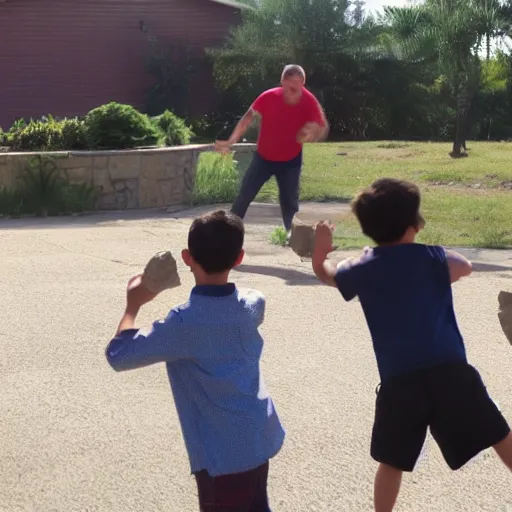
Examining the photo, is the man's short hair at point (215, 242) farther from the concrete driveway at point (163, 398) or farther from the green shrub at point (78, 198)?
the green shrub at point (78, 198)

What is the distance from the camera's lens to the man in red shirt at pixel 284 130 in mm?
8914

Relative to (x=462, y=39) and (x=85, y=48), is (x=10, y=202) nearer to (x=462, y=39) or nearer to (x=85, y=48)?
(x=462, y=39)

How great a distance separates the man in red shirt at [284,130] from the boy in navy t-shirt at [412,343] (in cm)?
546

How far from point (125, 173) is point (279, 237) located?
321 centimetres

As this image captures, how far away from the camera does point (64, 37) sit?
27.7 meters

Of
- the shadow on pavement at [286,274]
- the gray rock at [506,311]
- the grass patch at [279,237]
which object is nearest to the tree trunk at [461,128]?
the grass patch at [279,237]

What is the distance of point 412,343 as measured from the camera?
10.9 ft

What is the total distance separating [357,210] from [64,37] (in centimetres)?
2542

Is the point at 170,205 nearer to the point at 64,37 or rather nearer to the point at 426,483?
the point at 426,483

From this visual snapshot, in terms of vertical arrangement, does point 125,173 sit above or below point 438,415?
below

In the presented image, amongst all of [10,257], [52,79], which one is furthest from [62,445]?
[52,79]

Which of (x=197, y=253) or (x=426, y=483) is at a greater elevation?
(x=197, y=253)

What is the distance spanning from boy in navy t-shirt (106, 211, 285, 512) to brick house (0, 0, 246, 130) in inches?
944

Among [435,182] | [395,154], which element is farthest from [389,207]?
[395,154]
